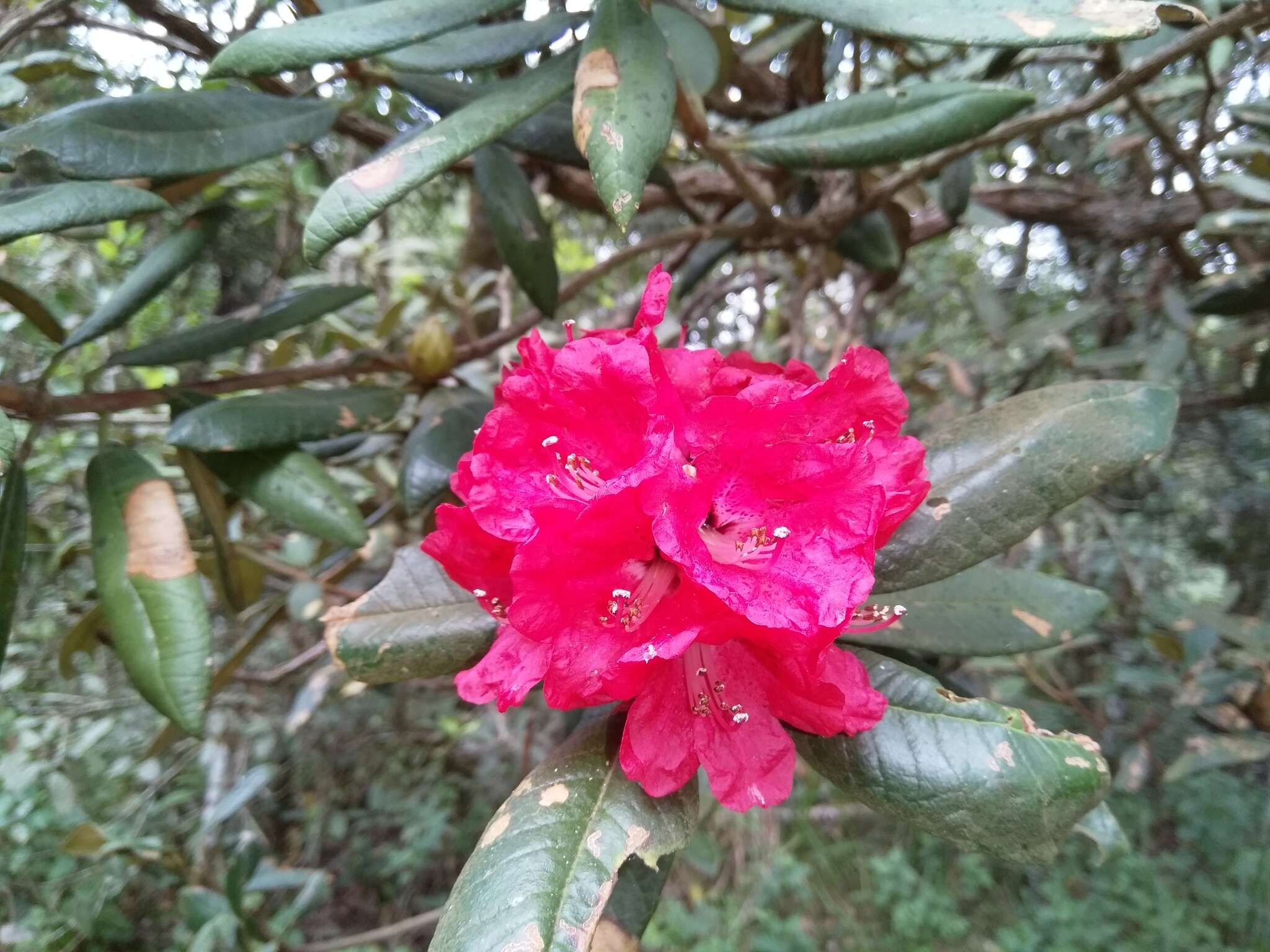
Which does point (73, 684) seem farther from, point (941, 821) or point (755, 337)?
point (941, 821)

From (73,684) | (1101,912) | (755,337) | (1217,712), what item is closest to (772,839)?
(1101,912)

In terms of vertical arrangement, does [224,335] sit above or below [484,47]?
below

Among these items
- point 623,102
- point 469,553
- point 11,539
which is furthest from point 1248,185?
point 11,539

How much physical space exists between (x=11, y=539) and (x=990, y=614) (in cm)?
125

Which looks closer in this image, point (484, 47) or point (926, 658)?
point (484, 47)

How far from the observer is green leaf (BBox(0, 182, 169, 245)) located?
73 cm

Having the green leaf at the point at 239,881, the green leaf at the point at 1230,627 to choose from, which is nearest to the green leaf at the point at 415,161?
the green leaf at the point at 239,881

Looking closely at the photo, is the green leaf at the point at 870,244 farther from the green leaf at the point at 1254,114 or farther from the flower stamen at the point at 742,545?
the flower stamen at the point at 742,545

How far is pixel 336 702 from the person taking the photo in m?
3.27

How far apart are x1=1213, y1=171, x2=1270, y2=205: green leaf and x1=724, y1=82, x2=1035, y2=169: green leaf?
89 centimetres

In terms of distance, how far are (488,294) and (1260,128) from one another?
1.95 metres

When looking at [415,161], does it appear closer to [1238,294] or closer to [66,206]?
[66,206]

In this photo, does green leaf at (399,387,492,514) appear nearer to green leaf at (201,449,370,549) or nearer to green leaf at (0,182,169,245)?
green leaf at (201,449,370,549)

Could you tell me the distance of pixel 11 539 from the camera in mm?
943
